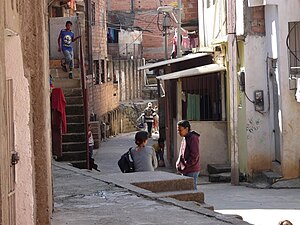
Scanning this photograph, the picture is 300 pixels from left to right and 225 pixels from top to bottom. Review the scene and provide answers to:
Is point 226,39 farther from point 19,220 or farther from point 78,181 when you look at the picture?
point 19,220

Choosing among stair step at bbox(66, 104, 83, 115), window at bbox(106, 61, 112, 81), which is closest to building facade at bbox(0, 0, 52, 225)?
stair step at bbox(66, 104, 83, 115)

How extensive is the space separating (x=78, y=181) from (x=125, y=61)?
33714 millimetres

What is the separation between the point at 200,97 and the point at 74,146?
674 cm

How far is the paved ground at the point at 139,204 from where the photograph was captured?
9133mm

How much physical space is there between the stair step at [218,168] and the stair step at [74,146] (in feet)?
15.9

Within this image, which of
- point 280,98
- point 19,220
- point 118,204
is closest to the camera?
point 19,220

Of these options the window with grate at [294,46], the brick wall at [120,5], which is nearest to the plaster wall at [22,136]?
the window with grate at [294,46]

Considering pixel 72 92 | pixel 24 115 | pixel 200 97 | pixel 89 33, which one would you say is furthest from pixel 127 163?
pixel 89 33

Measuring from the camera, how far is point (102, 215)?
30.8 ft

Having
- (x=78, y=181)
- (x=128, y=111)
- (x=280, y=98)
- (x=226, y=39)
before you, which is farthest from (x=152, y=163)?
(x=128, y=111)

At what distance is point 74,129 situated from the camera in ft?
55.1

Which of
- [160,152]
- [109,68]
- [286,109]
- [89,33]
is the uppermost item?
[89,33]

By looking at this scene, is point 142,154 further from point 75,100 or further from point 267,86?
point 267,86

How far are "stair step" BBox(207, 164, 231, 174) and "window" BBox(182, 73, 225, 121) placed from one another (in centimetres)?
174
